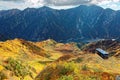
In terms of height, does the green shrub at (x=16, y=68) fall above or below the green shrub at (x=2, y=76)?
below

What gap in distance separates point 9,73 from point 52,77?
1349 inches

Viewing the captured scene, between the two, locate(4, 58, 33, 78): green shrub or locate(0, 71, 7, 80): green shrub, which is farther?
locate(4, 58, 33, 78): green shrub

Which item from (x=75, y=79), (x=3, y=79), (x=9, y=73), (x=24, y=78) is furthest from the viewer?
(x=24, y=78)

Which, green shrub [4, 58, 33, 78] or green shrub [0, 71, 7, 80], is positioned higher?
green shrub [0, 71, 7, 80]

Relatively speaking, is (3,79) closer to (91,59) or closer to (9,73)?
(9,73)

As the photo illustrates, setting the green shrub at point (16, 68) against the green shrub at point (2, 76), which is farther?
the green shrub at point (16, 68)

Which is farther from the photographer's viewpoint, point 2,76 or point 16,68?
point 16,68

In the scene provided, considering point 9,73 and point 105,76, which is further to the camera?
point 9,73

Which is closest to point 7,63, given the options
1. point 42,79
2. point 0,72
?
point 0,72

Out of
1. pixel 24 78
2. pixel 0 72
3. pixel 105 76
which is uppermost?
pixel 105 76

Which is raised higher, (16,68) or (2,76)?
(2,76)

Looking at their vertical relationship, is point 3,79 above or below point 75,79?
below

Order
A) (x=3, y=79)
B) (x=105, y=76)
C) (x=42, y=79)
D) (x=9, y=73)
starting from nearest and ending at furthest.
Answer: (x=105, y=76) → (x=42, y=79) → (x=3, y=79) → (x=9, y=73)

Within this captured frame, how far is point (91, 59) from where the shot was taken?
109 m
